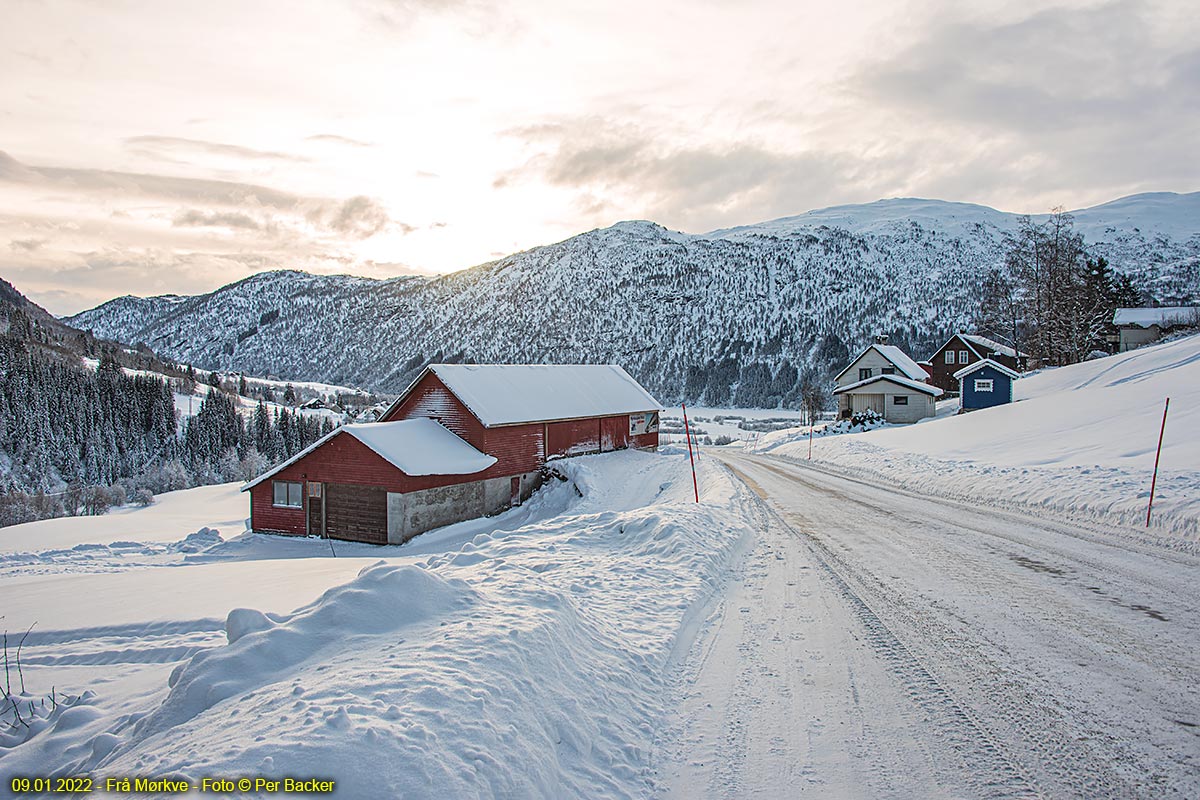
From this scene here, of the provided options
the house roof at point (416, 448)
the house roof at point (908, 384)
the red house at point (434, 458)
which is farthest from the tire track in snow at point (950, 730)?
the house roof at point (908, 384)

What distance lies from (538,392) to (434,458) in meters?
9.00

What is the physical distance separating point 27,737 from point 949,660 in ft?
30.4

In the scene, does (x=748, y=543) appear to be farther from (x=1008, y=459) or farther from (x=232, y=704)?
(x=1008, y=459)

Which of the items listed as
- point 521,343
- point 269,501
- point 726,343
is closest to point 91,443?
point 269,501

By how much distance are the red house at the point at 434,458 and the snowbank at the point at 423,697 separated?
1933 centimetres

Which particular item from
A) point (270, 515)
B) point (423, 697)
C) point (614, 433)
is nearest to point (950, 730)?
point (423, 697)

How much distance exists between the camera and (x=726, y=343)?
17238 cm

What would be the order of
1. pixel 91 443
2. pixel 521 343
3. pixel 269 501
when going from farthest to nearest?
pixel 521 343 → pixel 91 443 → pixel 269 501

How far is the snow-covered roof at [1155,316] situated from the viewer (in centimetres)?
6294

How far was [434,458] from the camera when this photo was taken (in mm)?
28609

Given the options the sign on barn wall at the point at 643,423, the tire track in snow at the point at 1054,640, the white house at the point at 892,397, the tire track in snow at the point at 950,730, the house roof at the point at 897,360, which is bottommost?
the tire track in snow at the point at 950,730

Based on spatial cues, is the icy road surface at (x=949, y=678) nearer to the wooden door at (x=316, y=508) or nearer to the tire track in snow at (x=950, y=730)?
the tire track in snow at (x=950, y=730)

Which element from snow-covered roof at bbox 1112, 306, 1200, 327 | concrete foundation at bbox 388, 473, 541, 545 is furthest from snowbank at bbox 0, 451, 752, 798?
snow-covered roof at bbox 1112, 306, 1200, 327

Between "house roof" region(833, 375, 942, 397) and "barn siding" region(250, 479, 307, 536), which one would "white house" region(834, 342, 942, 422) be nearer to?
"house roof" region(833, 375, 942, 397)
